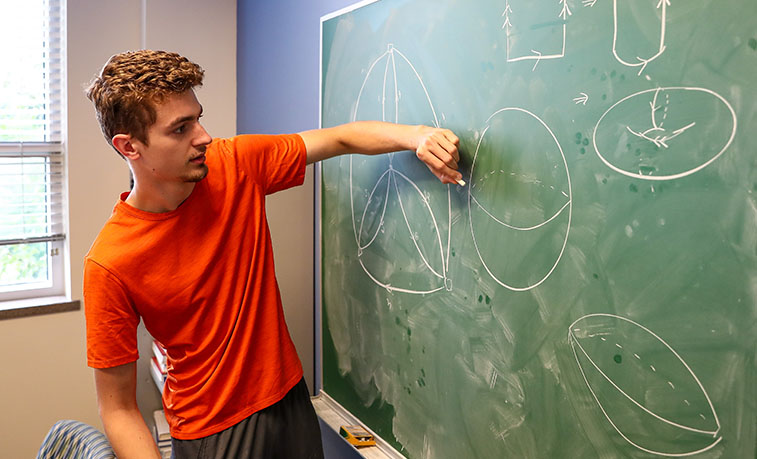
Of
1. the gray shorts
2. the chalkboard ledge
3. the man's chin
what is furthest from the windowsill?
the man's chin

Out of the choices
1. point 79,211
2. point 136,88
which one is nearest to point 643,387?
point 136,88

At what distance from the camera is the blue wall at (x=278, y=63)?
83.5 inches

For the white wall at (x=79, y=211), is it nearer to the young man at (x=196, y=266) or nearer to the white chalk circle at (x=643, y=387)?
the young man at (x=196, y=266)

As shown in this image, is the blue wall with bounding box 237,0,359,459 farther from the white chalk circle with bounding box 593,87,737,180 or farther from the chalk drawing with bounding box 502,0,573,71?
the white chalk circle with bounding box 593,87,737,180

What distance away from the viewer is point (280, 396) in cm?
158

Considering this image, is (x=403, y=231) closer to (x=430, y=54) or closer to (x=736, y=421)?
(x=430, y=54)

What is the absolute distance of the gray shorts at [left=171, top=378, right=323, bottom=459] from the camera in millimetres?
1534

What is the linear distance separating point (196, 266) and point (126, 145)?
0.33 meters

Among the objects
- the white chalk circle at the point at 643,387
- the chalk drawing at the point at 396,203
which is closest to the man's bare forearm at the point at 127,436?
the chalk drawing at the point at 396,203

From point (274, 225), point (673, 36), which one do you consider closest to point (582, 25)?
point (673, 36)

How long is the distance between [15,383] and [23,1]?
1.71m

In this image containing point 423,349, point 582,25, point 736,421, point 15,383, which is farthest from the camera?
point 15,383

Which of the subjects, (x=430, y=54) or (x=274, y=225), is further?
(x=274, y=225)

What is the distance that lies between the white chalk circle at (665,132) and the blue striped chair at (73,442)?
1429 mm
